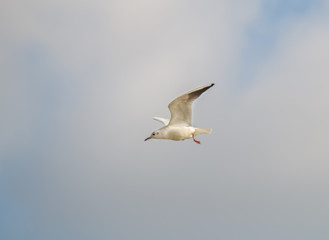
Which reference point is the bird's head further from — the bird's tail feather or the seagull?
the bird's tail feather

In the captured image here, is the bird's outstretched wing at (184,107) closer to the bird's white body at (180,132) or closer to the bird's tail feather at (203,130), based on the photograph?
the bird's white body at (180,132)

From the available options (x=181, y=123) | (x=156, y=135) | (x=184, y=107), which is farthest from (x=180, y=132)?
(x=156, y=135)

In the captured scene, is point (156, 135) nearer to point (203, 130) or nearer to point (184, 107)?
point (184, 107)

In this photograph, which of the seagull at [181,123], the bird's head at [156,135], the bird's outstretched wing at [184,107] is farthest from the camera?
the bird's head at [156,135]

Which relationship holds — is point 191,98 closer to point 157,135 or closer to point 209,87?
point 209,87

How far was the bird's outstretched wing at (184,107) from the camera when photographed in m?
28.6

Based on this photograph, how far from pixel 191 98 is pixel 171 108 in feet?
4.14

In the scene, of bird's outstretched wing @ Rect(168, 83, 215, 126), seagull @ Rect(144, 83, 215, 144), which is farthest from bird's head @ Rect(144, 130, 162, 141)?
bird's outstretched wing @ Rect(168, 83, 215, 126)

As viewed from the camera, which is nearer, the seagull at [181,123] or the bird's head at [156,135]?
the seagull at [181,123]

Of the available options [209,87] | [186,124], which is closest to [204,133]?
[186,124]

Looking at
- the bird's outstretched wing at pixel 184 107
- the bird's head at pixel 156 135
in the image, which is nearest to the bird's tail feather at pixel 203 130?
the bird's outstretched wing at pixel 184 107

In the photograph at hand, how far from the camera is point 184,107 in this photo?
29438mm

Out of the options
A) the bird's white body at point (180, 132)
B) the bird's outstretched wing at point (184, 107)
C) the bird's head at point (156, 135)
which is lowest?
the bird's white body at point (180, 132)

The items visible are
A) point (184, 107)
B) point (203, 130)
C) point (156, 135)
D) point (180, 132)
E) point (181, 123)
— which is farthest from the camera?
point (156, 135)
